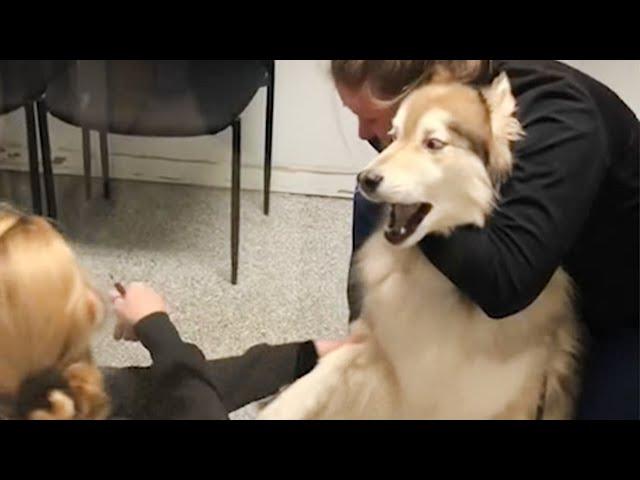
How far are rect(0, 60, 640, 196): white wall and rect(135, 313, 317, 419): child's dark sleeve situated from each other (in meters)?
0.13

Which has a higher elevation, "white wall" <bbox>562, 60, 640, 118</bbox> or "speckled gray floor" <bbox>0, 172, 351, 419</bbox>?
"white wall" <bbox>562, 60, 640, 118</bbox>

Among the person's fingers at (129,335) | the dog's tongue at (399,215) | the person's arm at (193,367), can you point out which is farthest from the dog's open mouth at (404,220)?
the person's fingers at (129,335)

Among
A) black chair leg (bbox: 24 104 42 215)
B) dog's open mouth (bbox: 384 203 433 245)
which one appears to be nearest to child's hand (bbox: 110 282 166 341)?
black chair leg (bbox: 24 104 42 215)

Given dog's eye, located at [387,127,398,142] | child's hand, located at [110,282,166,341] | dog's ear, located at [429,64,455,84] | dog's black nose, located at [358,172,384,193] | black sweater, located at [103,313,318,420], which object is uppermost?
dog's ear, located at [429,64,455,84]

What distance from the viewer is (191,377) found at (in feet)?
2.61

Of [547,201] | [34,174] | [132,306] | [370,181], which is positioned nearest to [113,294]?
[132,306]

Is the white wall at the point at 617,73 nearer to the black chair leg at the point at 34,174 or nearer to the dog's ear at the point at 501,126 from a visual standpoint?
the dog's ear at the point at 501,126

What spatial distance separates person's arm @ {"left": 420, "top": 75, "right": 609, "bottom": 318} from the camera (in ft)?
2.35

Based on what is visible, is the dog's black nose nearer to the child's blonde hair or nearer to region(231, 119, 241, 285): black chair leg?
region(231, 119, 241, 285): black chair leg

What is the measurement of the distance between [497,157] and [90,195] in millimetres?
351

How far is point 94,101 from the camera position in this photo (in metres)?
0.79

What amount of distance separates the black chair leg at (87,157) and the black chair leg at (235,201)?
124 millimetres

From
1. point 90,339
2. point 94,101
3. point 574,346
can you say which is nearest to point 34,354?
point 90,339

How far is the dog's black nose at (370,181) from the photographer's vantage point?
0.70m
